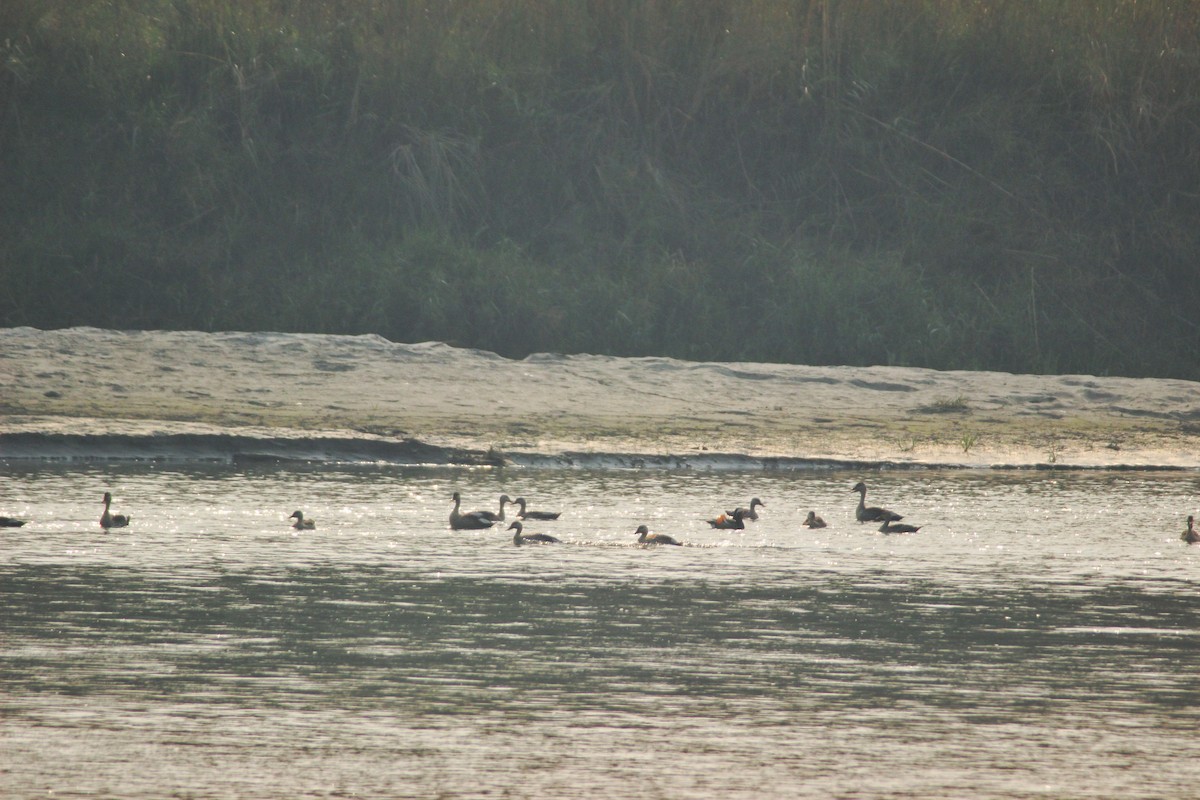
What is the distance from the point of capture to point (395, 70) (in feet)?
86.2

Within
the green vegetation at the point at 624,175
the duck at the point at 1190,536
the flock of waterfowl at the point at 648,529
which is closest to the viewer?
the flock of waterfowl at the point at 648,529

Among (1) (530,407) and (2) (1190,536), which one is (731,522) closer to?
(2) (1190,536)

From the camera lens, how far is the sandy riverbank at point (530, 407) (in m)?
17.0

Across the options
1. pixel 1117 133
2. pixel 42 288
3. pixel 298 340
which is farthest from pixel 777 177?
pixel 42 288

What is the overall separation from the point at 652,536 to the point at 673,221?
1376 centimetres

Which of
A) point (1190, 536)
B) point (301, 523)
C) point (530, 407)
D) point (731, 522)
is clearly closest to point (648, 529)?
point (731, 522)

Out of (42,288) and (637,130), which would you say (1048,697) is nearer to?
(42,288)

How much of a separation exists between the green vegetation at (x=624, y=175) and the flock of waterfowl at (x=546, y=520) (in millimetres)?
9222

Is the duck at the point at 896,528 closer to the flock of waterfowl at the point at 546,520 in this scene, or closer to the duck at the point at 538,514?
the flock of waterfowl at the point at 546,520

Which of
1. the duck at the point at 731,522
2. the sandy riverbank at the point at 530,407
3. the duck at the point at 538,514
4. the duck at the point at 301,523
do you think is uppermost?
the sandy riverbank at the point at 530,407

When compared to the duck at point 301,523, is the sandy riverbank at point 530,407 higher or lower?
higher

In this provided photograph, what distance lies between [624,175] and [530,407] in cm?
834

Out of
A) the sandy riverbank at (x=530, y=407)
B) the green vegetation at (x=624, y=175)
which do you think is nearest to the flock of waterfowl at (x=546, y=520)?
the sandy riverbank at (x=530, y=407)

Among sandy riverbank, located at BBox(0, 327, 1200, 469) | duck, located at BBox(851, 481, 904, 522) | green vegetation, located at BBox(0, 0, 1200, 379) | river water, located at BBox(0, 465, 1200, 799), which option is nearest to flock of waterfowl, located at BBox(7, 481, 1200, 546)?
duck, located at BBox(851, 481, 904, 522)
